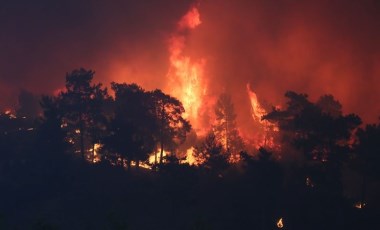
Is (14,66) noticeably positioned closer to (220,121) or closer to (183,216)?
(220,121)

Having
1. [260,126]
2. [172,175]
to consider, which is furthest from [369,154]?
[260,126]

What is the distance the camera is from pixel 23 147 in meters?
65.2

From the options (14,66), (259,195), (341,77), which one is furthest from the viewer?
(14,66)

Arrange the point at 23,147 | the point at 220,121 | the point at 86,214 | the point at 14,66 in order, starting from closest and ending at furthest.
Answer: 1. the point at 86,214
2. the point at 23,147
3. the point at 220,121
4. the point at 14,66

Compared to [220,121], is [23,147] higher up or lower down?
lower down

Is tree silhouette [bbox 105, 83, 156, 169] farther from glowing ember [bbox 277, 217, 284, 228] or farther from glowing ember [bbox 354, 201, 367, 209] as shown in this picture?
glowing ember [bbox 354, 201, 367, 209]

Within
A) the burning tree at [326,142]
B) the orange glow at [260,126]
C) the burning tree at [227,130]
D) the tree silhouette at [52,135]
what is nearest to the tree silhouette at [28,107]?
the tree silhouette at [52,135]

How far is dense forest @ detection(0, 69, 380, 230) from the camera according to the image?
46.5 metres

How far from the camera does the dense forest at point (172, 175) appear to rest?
46.5 metres

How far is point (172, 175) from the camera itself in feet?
152

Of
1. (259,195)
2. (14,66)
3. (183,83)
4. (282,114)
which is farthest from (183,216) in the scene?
(14,66)

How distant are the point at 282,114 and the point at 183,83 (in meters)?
50.0

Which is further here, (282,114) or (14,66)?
(14,66)

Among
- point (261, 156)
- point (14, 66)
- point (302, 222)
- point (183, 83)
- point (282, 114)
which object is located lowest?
point (302, 222)
